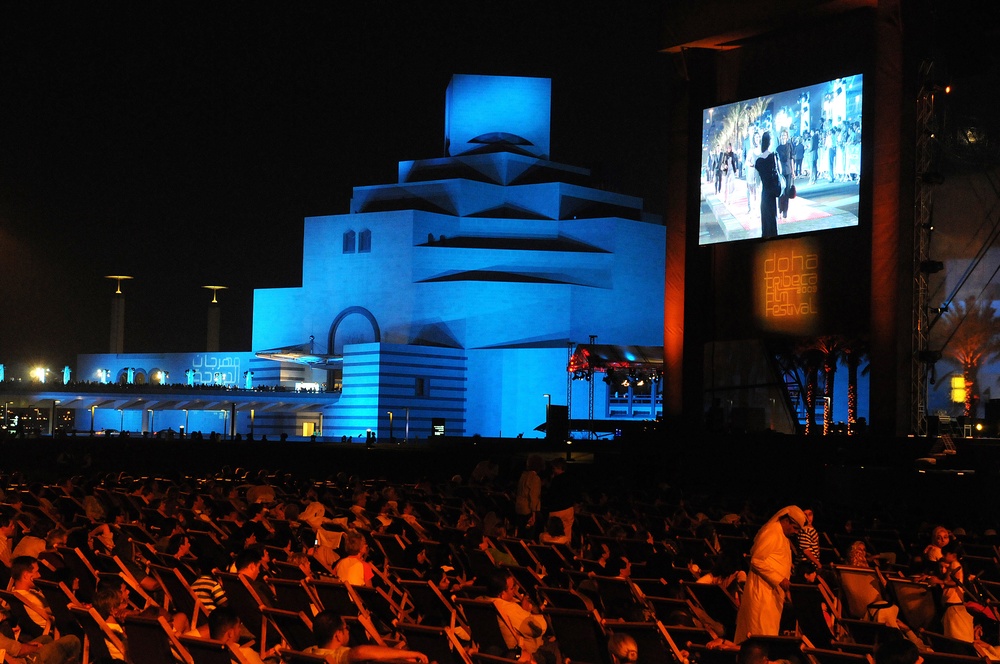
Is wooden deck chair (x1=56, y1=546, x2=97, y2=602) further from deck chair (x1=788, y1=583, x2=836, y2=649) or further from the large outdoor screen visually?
the large outdoor screen

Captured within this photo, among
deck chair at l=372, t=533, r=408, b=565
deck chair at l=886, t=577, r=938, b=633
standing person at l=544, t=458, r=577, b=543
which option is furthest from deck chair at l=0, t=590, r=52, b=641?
standing person at l=544, t=458, r=577, b=543

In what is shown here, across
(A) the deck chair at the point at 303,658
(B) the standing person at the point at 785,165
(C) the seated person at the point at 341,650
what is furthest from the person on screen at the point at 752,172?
(A) the deck chair at the point at 303,658

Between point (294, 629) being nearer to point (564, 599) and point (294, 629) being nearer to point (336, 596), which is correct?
point (336, 596)

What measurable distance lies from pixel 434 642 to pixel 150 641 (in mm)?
1583

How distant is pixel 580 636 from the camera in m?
7.35

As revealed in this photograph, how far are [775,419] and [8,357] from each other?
63442 millimetres

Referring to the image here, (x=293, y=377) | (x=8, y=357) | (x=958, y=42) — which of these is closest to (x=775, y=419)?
(x=958, y=42)

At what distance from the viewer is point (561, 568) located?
37.0 ft

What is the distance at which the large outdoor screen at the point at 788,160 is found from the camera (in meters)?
27.8

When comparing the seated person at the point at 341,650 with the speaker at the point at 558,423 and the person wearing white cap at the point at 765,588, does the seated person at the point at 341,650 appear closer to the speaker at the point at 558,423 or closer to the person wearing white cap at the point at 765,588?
the person wearing white cap at the point at 765,588

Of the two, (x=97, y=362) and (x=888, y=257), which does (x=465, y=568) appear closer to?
(x=888, y=257)

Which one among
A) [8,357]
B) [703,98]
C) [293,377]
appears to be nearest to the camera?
[703,98]

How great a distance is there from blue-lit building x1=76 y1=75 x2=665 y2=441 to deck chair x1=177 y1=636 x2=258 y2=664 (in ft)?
147

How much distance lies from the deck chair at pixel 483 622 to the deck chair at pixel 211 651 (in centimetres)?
199
